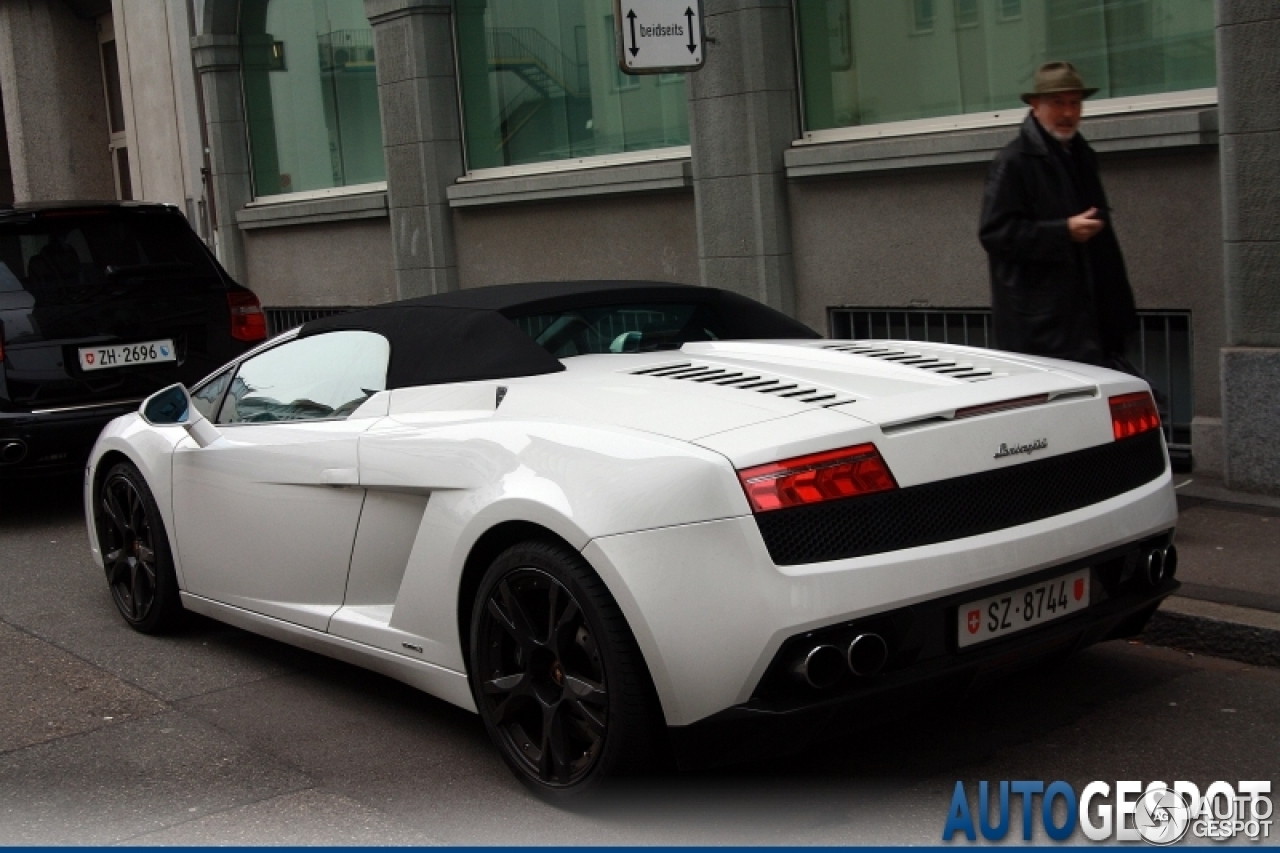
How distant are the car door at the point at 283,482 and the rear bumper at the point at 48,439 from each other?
2.99 m

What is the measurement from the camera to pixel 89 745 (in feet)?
16.2

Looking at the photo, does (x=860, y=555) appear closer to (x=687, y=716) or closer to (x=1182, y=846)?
(x=687, y=716)

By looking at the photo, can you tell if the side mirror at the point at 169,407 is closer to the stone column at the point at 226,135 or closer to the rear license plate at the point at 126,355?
the rear license plate at the point at 126,355

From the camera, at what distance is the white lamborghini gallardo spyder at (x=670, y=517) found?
12.3 ft

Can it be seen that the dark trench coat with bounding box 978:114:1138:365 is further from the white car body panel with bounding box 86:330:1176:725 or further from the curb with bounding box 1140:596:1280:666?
the white car body panel with bounding box 86:330:1176:725

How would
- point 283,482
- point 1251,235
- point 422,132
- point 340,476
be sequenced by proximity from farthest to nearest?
point 422,132 → point 1251,235 → point 283,482 → point 340,476

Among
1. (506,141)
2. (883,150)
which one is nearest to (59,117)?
(506,141)

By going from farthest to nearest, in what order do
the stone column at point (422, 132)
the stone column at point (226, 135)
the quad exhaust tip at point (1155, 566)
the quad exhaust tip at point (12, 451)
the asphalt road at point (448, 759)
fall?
the stone column at point (226, 135)
the stone column at point (422, 132)
the quad exhaust tip at point (12, 451)
the quad exhaust tip at point (1155, 566)
the asphalt road at point (448, 759)

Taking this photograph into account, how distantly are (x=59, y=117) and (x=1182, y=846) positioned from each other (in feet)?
66.1

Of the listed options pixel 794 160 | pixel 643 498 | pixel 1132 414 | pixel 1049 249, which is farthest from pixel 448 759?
pixel 794 160

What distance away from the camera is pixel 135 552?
636 cm

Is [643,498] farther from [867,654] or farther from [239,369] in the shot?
[239,369]

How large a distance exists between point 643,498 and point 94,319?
5.88m

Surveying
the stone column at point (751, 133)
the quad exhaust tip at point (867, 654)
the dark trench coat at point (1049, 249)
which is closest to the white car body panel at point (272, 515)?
the quad exhaust tip at point (867, 654)
